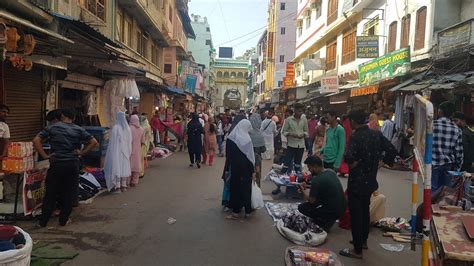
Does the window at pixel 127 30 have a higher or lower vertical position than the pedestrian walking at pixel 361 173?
higher

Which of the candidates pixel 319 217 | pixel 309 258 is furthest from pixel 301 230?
pixel 309 258

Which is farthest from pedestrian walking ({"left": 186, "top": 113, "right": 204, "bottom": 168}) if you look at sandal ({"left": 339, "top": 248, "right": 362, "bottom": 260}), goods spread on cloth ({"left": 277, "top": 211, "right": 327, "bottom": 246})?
sandal ({"left": 339, "top": 248, "right": 362, "bottom": 260})

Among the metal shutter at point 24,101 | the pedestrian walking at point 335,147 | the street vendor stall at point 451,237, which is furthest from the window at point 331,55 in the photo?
the street vendor stall at point 451,237

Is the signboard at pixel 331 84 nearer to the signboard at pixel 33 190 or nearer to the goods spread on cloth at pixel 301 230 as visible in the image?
the goods spread on cloth at pixel 301 230

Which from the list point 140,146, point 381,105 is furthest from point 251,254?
point 381,105

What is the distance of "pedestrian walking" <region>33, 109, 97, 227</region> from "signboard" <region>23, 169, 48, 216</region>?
485 millimetres

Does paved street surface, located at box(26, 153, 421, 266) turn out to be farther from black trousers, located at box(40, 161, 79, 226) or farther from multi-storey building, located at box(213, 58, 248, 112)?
multi-storey building, located at box(213, 58, 248, 112)

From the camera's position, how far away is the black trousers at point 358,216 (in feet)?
17.2

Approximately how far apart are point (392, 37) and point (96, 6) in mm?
11688

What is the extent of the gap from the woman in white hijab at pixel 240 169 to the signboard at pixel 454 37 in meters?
7.80

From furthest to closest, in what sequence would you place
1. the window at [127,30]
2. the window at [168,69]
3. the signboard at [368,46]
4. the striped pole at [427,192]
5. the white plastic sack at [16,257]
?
the window at [168,69]
the window at [127,30]
the signboard at [368,46]
the white plastic sack at [16,257]
the striped pole at [427,192]

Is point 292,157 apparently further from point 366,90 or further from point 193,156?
point 366,90

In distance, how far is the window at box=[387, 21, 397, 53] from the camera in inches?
698

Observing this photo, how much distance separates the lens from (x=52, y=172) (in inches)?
239
